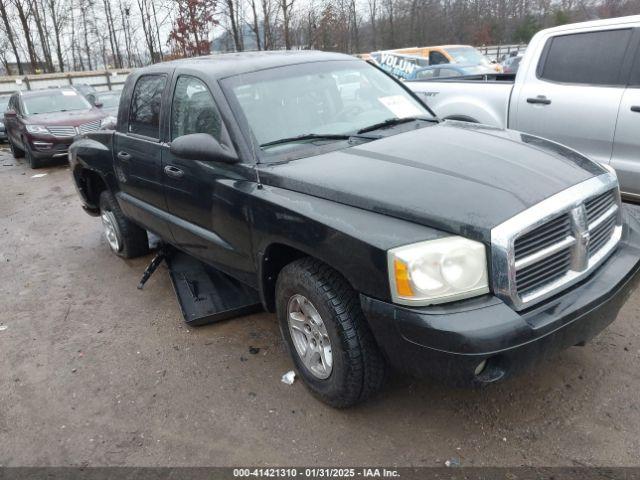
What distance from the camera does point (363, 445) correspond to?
263 centimetres

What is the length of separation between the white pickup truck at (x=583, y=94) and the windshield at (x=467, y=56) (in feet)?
41.1

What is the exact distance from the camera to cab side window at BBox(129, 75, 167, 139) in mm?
3898

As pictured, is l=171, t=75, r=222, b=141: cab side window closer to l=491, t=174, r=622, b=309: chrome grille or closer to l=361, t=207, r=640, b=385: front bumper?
l=361, t=207, r=640, b=385: front bumper

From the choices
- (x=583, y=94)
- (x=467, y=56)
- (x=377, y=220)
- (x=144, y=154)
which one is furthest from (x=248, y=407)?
(x=467, y=56)

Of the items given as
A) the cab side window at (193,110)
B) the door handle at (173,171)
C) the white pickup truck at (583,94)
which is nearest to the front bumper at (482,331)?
the cab side window at (193,110)

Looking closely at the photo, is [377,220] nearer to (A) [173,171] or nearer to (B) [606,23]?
(A) [173,171]

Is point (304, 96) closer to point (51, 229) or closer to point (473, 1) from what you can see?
point (51, 229)

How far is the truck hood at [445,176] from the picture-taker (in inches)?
88.1

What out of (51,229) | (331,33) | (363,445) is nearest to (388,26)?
(331,33)

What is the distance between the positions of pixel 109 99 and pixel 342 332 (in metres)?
15.0

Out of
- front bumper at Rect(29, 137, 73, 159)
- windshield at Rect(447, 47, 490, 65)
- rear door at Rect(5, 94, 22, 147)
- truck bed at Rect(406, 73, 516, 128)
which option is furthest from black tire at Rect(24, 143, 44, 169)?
windshield at Rect(447, 47, 490, 65)

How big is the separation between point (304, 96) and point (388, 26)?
48.6 meters

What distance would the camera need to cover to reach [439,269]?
7.11 ft

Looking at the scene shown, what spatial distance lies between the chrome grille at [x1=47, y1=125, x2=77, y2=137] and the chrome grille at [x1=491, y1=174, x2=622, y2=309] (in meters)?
11.4
